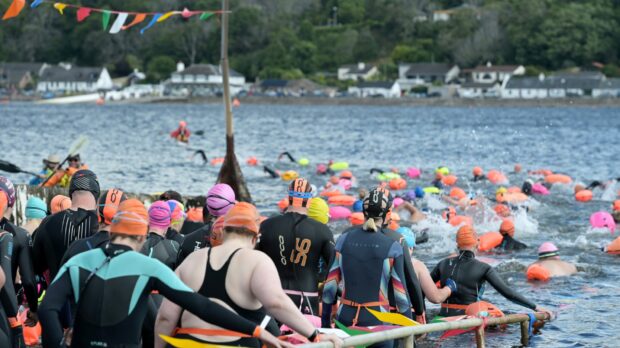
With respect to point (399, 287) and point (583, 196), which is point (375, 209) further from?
point (583, 196)

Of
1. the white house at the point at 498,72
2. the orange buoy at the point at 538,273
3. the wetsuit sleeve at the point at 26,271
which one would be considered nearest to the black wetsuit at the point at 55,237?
the wetsuit sleeve at the point at 26,271

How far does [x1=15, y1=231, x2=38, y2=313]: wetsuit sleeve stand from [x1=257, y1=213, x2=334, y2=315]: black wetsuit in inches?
82.5

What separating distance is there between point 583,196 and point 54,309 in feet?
96.8

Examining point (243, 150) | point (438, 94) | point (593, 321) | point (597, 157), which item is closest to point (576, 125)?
point (597, 157)

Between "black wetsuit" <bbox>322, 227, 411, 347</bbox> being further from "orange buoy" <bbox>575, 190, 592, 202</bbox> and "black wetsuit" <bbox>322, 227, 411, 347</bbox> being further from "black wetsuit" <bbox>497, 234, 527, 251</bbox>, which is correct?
"orange buoy" <bbox>575, 190, 592, 202</bbox>

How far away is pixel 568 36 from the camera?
191m

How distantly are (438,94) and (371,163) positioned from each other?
5610 inches

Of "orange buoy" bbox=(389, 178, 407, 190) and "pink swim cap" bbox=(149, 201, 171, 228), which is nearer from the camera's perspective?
"pink swim cap" bbox=(149, 201, 171, 228)

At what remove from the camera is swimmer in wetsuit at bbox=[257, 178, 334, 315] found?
965 cm

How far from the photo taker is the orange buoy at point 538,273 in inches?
725

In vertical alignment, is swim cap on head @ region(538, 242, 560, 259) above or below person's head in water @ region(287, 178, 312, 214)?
below

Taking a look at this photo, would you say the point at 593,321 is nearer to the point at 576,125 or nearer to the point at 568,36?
the point at 576,125

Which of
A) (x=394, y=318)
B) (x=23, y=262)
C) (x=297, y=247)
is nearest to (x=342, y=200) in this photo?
(x=297, y=247)

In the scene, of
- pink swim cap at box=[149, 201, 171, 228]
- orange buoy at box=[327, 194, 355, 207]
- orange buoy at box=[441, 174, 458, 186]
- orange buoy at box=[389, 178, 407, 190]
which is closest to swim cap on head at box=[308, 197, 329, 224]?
pink swim cap at box=[149, 201, 171, 228]
